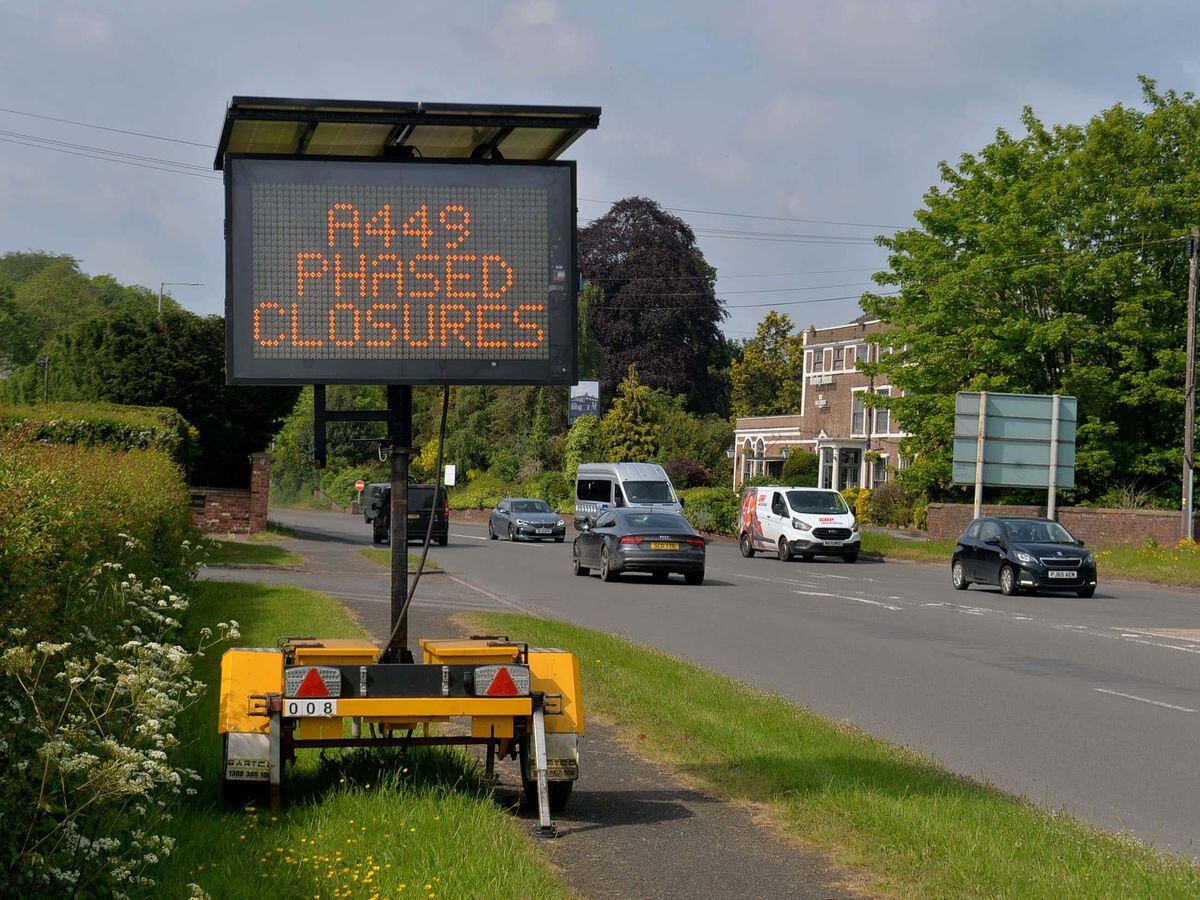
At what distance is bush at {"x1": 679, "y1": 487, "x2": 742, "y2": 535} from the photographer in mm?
58062

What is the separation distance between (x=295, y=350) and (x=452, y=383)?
80 centimetres

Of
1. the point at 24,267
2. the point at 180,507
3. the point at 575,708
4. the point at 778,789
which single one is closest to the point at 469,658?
the point at 575,708

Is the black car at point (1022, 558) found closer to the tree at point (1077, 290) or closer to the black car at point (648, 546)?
the black car at point (648, 546)

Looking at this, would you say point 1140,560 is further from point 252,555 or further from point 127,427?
point 127,427

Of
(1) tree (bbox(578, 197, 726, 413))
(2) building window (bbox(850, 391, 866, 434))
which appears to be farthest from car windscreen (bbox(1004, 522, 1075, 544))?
(1) tree (bbox(578, 197, 726, 413))

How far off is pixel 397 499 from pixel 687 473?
216 ft

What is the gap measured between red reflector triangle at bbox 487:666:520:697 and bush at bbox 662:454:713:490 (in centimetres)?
6557

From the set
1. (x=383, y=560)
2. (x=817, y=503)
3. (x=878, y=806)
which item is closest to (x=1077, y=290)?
(x=817, y=503)

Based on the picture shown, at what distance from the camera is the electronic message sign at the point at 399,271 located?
755 cm

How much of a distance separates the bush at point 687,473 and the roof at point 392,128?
64742mm

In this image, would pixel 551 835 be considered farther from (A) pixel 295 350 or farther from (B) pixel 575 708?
(A) pixel 295 350

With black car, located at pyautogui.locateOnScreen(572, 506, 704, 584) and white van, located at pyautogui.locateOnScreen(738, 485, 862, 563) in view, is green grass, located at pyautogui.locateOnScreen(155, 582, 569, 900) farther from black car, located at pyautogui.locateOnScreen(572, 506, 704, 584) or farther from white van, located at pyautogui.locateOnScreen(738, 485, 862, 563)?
white van, located at pyautogui.locateOnScreen(738, 485, 862, 563)

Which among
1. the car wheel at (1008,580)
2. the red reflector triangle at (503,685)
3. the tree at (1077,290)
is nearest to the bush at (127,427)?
the car wheel at (1008,580)

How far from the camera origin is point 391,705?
698 centimetres
